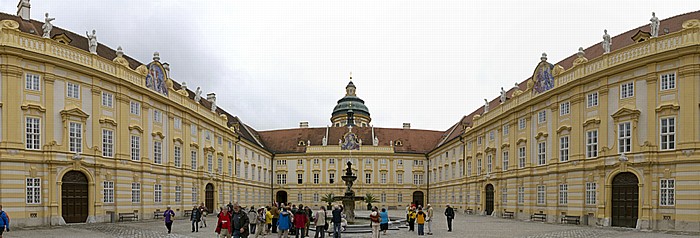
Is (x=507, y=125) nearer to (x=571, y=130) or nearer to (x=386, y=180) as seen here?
(x=571, y=130)

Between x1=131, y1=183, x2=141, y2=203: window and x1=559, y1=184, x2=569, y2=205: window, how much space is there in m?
24.8

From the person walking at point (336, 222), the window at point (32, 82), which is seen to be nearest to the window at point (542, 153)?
the person walking at point (336, 222)

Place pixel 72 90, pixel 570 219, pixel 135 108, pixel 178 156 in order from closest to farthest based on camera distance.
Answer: pixel 72 90 → pixel 570 219 → pixel 135 108 → pixel 178 156

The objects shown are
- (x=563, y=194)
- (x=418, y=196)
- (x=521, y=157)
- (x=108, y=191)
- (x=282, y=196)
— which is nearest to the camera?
(x=108, y=191)

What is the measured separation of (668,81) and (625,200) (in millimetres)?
6109

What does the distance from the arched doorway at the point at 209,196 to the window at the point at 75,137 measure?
1692 cm

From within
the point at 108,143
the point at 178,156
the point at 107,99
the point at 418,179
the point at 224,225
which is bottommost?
the point at 418,179

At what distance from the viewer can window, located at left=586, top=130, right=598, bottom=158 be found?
31.5 metres

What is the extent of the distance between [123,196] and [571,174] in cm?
2518

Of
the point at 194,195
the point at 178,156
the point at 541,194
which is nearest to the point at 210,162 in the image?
the point at 194,195

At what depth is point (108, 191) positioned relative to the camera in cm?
3338

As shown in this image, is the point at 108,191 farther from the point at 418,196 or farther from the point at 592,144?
the point at 418,196

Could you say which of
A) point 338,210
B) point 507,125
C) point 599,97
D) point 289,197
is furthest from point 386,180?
point 338,210

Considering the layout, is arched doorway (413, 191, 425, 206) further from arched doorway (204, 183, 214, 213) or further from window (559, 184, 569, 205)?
window (559, 184, 569, 205)
